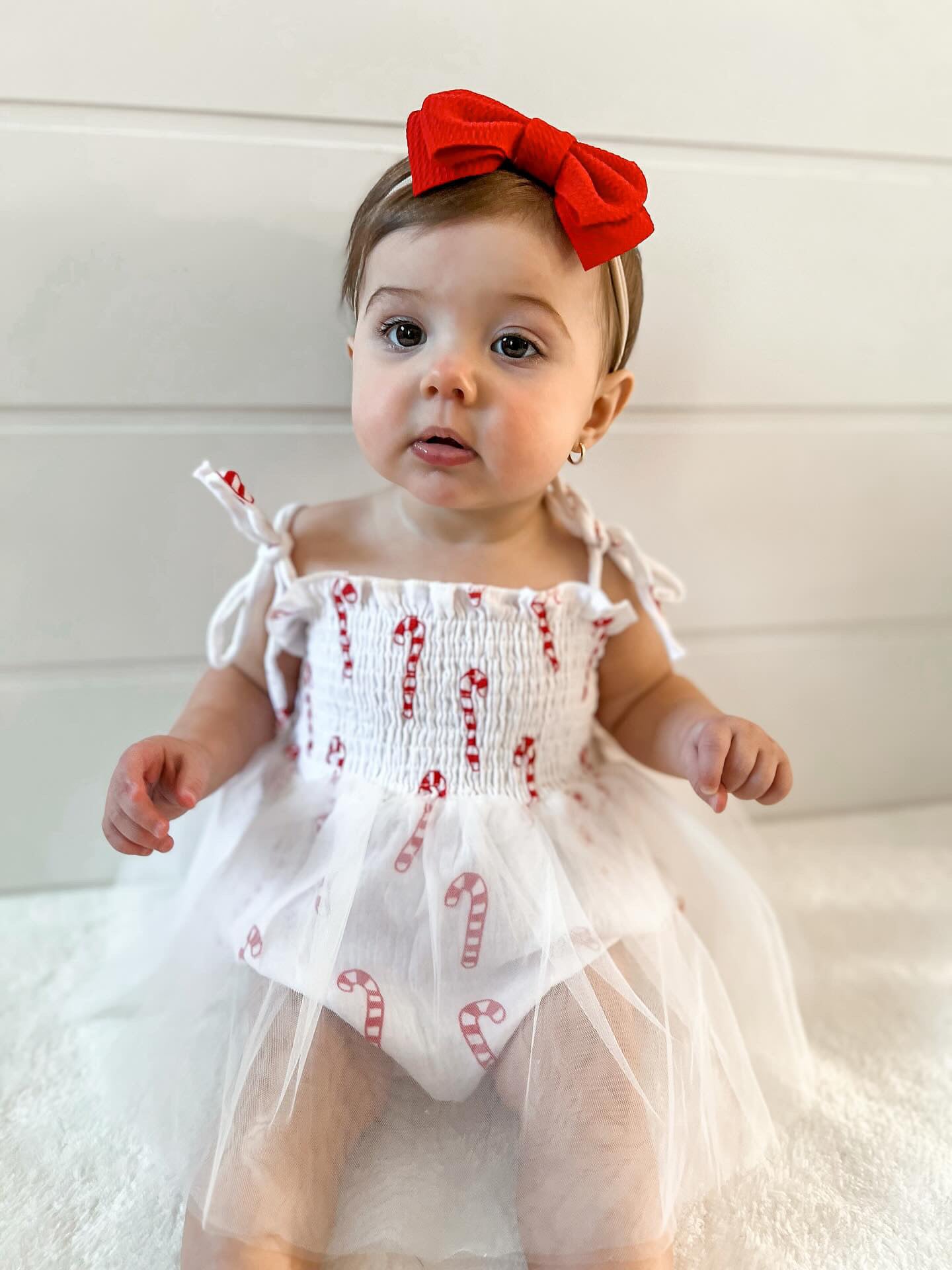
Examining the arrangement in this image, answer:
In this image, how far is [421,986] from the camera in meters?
0.73

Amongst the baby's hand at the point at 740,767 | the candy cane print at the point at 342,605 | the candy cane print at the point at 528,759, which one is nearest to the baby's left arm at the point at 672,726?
the baby's hand at the point at 740,767

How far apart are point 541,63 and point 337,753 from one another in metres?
0.60

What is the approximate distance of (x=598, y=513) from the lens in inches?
39.0

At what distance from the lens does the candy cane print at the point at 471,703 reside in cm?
81

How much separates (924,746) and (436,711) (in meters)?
0.68

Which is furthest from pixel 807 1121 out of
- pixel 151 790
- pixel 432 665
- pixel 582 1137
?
pixel 151 790

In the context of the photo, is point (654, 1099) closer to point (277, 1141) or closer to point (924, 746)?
point (277, 1141)

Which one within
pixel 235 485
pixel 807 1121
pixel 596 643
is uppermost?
pixel 235 485

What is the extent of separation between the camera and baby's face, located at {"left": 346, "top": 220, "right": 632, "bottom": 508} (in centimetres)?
70

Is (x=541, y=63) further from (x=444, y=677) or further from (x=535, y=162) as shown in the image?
(x=444, y=677)

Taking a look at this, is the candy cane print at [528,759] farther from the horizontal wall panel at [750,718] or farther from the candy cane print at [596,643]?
the horizontal wall panel at [750,718]

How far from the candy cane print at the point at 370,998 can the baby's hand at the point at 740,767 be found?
28 centimetres

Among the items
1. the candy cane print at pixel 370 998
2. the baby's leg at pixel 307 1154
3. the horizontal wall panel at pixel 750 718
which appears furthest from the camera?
the horizontal wall panel at pixel 750 718

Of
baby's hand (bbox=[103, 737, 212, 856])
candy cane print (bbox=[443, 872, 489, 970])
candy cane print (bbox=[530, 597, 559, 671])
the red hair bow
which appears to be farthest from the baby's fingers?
the red hair bow
